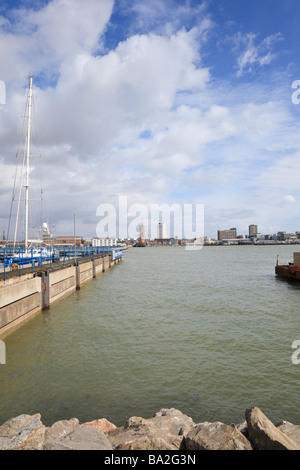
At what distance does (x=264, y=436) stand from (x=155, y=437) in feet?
6.90

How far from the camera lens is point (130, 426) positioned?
6461 millimetres

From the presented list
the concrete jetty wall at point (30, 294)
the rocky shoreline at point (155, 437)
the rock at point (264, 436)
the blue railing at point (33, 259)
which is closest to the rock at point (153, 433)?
the rocky shoreline at point (155, 437)

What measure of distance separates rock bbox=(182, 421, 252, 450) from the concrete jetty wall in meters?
12.2

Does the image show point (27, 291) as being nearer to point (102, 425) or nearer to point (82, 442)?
point (102, 425)

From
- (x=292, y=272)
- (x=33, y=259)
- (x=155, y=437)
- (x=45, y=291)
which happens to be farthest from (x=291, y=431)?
A: (x=292, y=272)

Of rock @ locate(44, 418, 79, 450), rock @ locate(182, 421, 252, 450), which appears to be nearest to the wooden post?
rock @ locate(44, 418, 79, 450)

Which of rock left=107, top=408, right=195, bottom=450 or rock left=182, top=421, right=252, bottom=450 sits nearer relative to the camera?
rock left=182, top=421, right=252, bottom=450

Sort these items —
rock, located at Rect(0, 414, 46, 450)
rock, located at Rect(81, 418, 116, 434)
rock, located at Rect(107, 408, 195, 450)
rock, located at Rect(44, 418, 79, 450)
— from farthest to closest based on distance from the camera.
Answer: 1. rock, located at Rect(81, 418, 116, 434)
2. rock, located at Rect(44, 418, 79, 450)
3. rock, located at Rect(0, 414, 46, 450)
4. rock, located at Rect(107, 408, 195, 450)

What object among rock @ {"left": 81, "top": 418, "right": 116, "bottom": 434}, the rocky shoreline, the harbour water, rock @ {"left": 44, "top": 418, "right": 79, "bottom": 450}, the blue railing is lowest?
the harbour water

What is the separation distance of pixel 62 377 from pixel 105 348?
3.13 m

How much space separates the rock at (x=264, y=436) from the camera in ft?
16.6

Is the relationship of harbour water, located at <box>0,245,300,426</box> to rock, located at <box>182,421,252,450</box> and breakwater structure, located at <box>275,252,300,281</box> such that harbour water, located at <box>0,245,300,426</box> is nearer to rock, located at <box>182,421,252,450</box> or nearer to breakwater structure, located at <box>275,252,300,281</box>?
rock, located at <box>182,421,252,450</box>

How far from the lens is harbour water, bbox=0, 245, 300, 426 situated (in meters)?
8.60
